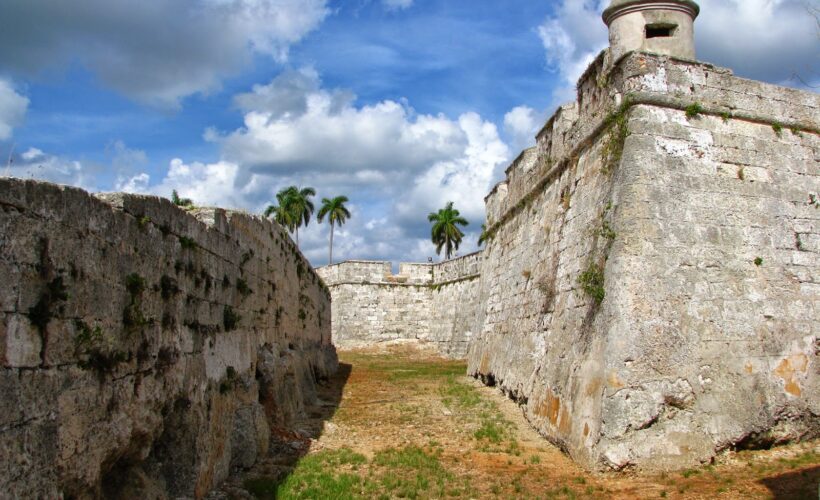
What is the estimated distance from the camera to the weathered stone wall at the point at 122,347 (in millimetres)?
3574

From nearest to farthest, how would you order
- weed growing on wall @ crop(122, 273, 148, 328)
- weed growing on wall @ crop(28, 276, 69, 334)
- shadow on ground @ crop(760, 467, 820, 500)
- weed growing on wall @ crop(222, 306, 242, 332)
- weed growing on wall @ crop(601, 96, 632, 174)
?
weed growing on wall @ crop(28, 276, 69, 334) < weed growing on wall @ crop(122, 273, 148, 328) < shadow on ground @ crop(760, 467, 820, 500) < weed growing on wall @ crop(222, 306, 242, 332) < weed growing on wall @ crop(601, 96, 632, 174)

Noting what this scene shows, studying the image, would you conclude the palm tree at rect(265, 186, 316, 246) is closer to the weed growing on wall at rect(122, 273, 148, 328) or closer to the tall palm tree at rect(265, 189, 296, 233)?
the tall palm tree at rect(265, 189, 296, 233)

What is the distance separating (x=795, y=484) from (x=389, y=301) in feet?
92.4

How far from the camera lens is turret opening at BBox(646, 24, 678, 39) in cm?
1050

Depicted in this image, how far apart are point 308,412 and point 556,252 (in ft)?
18.0

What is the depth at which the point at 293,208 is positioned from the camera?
60906mm

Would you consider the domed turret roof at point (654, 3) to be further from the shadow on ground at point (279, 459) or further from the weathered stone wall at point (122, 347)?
the shadow on ground at point (279, 459)

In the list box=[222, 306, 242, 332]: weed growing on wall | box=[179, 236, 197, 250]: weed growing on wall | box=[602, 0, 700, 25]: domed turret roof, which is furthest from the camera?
box=[602, 0, 700, 25]: domed turret roof

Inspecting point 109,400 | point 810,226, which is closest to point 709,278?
point 810,226

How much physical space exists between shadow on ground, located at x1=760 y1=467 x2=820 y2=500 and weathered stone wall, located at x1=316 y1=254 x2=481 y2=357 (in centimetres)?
2493

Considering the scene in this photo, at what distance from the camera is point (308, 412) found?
39.3 ft

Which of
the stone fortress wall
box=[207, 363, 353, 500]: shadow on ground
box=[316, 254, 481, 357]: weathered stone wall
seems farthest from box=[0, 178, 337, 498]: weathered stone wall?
box=[316, 254, 481, 357]: weathered stone wall

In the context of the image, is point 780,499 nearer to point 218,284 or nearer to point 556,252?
point 556,252

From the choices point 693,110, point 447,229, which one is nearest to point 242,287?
point 693,110
